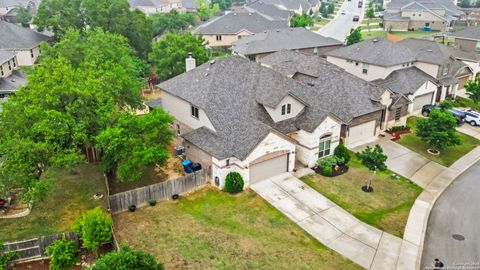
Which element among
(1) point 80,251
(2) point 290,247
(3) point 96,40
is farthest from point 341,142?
(3) point 96,40

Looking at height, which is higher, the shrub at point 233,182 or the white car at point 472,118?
the shrub at point 233,182

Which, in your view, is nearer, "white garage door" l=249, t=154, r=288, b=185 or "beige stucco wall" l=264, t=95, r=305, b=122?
"white garage door" l=249, t=154, r=288, b=185

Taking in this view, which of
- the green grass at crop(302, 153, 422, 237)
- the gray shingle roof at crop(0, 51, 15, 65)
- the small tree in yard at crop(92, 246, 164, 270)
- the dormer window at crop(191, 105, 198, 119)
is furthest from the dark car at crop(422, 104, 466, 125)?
the gray shingle roof at crop(0, 51, 15, 65)

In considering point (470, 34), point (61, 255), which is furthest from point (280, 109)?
point (470, 34)

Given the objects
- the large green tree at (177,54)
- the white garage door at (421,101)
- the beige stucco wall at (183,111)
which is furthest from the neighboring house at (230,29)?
the beige stucco wall at (183,111)

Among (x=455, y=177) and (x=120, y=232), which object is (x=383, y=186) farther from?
(x=120, y=232)

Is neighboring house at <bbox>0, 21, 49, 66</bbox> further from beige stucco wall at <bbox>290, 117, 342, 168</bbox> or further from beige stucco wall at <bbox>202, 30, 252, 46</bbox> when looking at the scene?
beige stucco wall at <bbox>290, 117, 342, 168</bbox>

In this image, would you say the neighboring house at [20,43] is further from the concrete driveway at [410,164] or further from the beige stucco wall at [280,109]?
the concrete driveway at [410,164]
